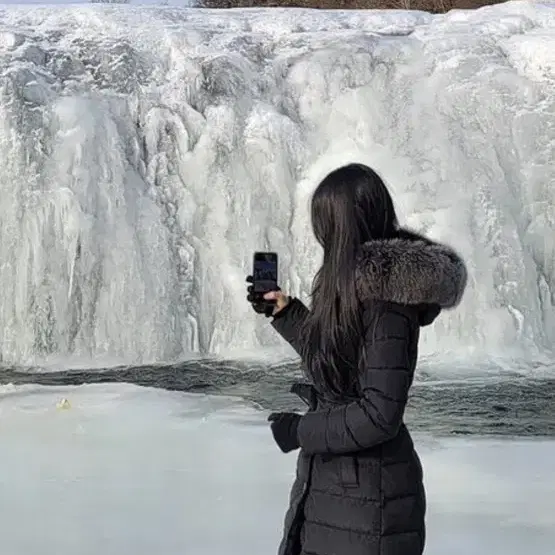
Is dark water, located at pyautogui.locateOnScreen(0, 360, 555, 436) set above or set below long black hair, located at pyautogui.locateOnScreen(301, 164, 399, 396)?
below

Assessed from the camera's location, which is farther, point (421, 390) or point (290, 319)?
point (421, 390)

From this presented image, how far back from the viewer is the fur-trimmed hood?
2.35 metres

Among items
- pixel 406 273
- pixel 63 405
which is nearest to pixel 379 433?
pixel 406 273

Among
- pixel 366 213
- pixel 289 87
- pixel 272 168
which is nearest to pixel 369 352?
pixel 366 213

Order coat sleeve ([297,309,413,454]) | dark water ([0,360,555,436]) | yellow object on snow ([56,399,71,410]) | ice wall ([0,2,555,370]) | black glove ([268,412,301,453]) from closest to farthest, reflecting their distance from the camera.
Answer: coat sleeve ([297,309,413,454]) → black glove ([268,412,301,453]) → yellow object on snow ([56,399,71,410]) → dark water ([0,360,555,436]) → ice wall ([0,2,555,370])

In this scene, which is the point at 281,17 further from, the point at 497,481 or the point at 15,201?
the point at 497,481

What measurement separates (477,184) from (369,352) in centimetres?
881

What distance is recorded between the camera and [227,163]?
11.0 m

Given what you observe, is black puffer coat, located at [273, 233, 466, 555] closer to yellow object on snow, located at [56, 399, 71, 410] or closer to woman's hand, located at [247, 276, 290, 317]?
woman's hand, located at [247, 276, 290, 317]

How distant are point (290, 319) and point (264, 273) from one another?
0.44 feet

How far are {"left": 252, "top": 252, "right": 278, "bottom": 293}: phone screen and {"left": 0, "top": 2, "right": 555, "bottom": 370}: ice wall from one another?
731 cm

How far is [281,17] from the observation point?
12594 millimetres

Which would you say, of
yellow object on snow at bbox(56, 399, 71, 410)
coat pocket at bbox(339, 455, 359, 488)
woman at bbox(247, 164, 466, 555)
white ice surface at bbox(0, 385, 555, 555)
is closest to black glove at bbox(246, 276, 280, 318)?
woman at bbox(247, 164, 466, 555)

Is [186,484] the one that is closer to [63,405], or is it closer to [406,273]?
[63,405]
